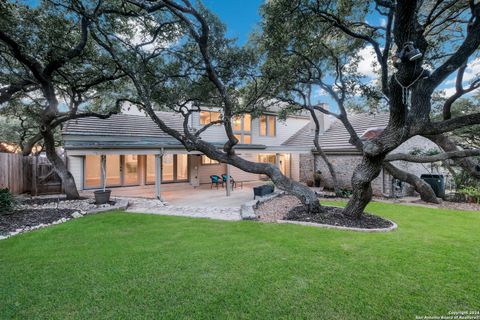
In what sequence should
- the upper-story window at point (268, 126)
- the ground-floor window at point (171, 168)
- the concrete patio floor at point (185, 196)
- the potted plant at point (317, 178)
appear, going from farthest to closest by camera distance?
the upper-story window at point (268, 126) < the potted plant at point (317, 178) < the ground-floor window at point (171, 168) < the concrete patio floor at point (185, 196)

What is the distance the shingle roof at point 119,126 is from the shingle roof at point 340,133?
356 inches

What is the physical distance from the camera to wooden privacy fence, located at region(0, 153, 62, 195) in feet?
34.9

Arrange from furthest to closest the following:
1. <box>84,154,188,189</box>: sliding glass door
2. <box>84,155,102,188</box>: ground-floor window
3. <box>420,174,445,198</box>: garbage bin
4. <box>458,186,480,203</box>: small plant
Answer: <box>84,154,188,189</box>: sliding glass door → <box>84,155,102,188</box>: ground-floor window → <box>420,174,445,198</box>: garbage bin → <box>458,186,480,203</box>: small plant

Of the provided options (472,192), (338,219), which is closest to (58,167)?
(338,219)

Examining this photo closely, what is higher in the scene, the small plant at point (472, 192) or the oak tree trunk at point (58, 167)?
the oak tree trunk at point (58, 167)

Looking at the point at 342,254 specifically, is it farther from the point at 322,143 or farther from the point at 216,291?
the point at 322,143

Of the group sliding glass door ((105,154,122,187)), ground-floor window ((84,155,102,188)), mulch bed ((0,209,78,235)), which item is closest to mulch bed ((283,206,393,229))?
mulch bed ((0,209,78,235))

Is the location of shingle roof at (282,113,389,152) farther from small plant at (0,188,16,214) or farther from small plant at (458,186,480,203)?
small plant at (0,188,16,214)

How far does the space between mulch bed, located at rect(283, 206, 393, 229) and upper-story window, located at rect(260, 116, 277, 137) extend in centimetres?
1065

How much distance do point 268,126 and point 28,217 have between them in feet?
Answer: 47.9

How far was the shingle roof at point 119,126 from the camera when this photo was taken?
1247 centimetres

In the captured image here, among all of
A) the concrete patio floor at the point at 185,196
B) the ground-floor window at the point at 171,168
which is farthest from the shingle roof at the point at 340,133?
the ground-floor window at the point at 171,168

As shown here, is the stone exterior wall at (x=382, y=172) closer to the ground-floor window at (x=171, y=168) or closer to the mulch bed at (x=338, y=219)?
the mulch bed at (x=338, y=219)

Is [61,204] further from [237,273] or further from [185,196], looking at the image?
[237,273]
